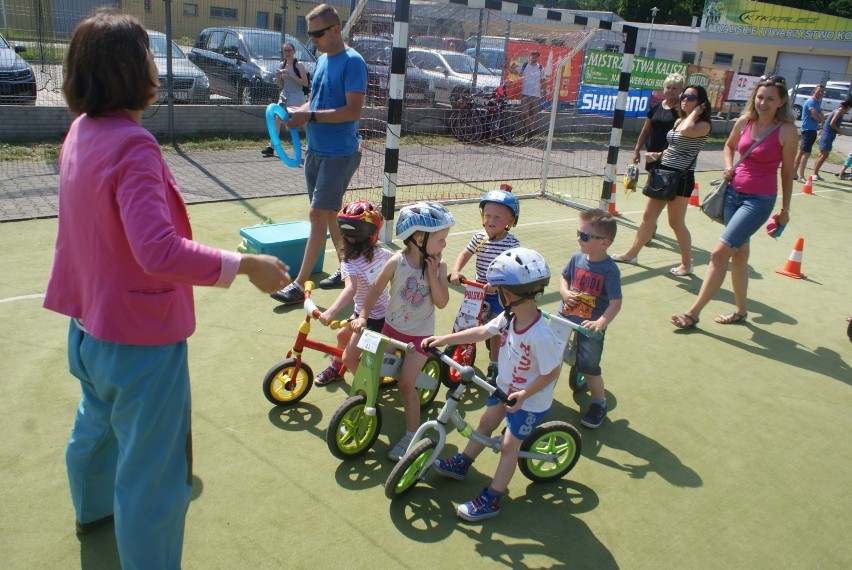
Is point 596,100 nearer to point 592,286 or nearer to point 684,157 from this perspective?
point 684,157

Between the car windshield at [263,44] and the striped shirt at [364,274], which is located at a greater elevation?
the car windshield at [263,44]

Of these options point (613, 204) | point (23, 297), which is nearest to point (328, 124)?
point (23, 297)

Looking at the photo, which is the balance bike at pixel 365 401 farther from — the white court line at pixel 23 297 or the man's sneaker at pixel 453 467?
the white court line at pixel 23 297

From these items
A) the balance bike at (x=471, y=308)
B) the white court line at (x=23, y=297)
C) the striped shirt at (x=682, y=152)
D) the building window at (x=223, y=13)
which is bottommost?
the white court line at (x=23, y=297)

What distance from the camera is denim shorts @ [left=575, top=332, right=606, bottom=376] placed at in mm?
4137

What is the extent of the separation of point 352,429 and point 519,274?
1.26 metres

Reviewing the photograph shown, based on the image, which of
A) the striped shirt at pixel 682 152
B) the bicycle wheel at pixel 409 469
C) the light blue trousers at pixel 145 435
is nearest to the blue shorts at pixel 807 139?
the striped shirt at pixel 682 152

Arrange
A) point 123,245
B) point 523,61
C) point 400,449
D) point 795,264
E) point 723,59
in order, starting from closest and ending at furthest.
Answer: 1. point 123,245
2. point 400,449
3. point 795,264
4. point 523,61
5. point 723,59

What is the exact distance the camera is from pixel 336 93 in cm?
537

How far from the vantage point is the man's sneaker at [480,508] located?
3.21 metres

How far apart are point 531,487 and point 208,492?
5.39ft

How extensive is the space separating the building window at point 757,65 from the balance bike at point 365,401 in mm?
44972

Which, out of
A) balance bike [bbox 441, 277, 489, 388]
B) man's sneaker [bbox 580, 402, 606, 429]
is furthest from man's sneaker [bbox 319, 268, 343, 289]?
man's sneaker [bbox 580, 402, 606, 429]

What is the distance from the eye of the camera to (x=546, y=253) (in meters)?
7.62
